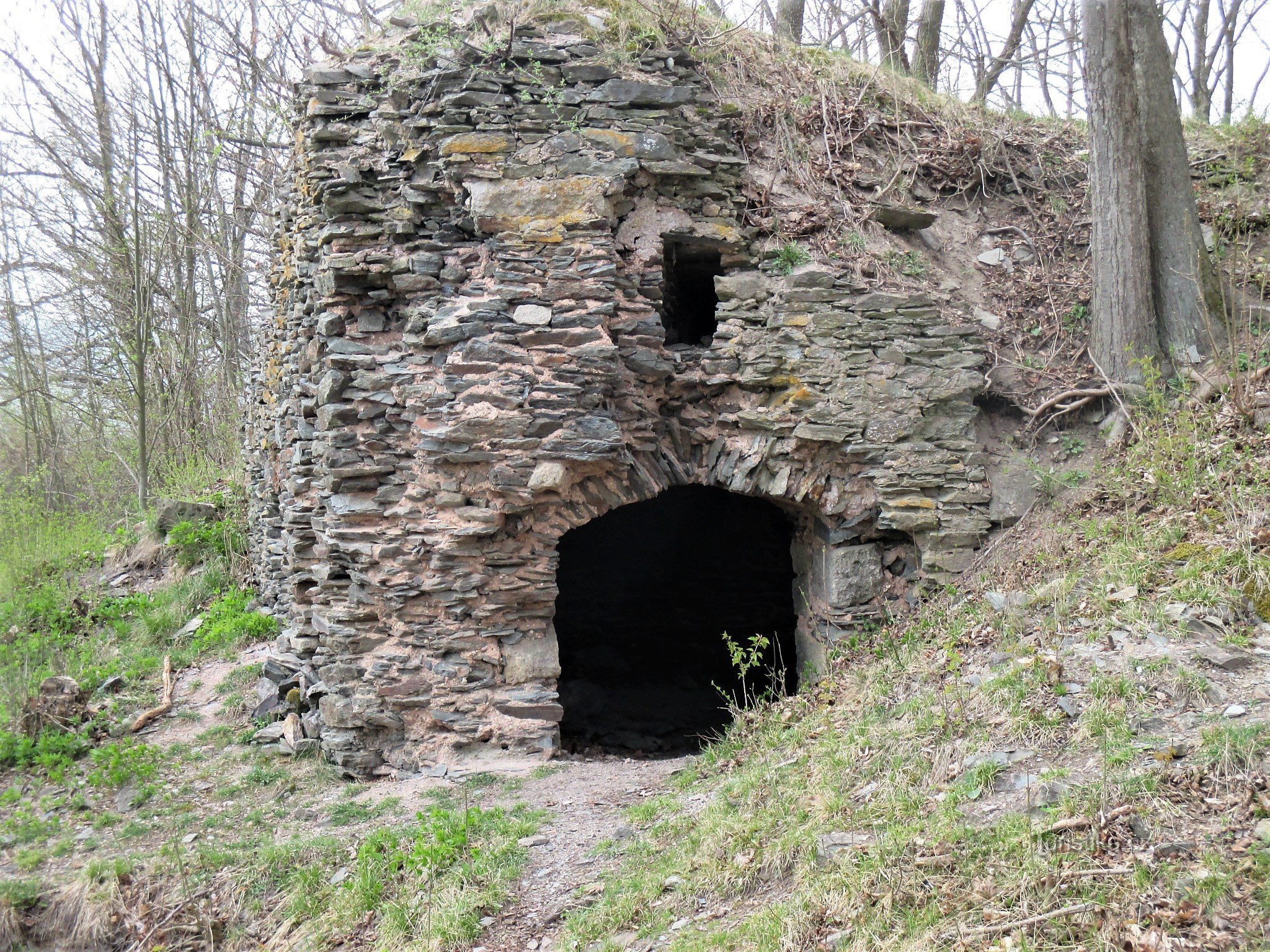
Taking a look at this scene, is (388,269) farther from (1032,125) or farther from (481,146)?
(1032,125)

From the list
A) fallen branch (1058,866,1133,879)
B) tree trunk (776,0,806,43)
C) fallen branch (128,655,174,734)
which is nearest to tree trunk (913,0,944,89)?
A: tree trunk (776,0,806,43)

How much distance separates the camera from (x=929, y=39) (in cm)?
1083

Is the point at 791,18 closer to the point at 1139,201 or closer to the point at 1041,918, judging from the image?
the point at 1139,201

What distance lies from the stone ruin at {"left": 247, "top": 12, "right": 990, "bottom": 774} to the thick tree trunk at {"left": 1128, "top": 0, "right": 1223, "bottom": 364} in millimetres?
1341

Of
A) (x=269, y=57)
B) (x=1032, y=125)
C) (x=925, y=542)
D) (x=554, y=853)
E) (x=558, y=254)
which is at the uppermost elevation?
(x=269, y=57)

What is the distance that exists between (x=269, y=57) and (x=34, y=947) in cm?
1179

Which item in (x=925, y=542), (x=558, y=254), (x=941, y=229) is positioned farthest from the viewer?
(x=941, y=229)

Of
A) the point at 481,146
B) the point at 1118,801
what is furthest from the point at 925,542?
the point at 481,146

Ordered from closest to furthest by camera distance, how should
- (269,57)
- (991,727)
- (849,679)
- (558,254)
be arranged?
(991,727) → (849,679) → (558,254) → (269,57)

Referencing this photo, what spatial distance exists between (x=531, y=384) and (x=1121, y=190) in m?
4.38

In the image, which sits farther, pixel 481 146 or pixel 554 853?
pixel 481 146

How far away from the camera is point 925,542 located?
6.55 m

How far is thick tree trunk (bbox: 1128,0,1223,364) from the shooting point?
251 inches

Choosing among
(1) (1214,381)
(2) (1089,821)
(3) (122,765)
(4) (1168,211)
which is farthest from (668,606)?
(2) (1089,821)
